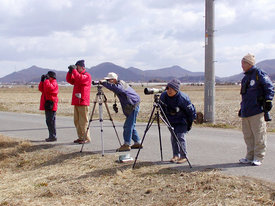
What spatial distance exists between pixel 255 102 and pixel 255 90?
0.73ft

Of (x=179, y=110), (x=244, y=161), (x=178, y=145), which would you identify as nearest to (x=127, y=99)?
(x=179, y=110)

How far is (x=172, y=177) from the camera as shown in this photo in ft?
20.4

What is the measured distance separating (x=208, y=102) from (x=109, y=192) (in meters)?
7.84

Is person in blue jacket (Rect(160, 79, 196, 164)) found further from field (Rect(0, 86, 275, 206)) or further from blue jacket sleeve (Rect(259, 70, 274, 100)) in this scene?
blue jacket sleeve (Rect(259, 70, 274, 100))

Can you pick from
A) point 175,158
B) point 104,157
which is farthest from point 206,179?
point 104,157

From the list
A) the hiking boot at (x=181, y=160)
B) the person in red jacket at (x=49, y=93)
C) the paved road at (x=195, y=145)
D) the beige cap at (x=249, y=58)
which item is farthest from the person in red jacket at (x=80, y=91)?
the beige cap at (x=249, y=58)

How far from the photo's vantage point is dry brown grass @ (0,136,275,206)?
17.4 ft

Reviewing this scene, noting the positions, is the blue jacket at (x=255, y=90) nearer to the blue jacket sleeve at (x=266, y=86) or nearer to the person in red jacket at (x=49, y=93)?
the blue jacket sleeve at (x=266, y=86)

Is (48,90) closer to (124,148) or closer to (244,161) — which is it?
(124,148)

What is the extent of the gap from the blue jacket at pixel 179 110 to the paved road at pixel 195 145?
837 mm

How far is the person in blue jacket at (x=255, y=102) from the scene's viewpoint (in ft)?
21.0

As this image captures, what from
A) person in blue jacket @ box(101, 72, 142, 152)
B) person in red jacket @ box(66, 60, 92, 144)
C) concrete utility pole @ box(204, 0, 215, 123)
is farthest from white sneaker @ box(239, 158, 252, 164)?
concrete utility pole @ box(204, 0, 215, 123)

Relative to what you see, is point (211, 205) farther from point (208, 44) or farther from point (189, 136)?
point (208, 44)

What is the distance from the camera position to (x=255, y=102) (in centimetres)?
656
